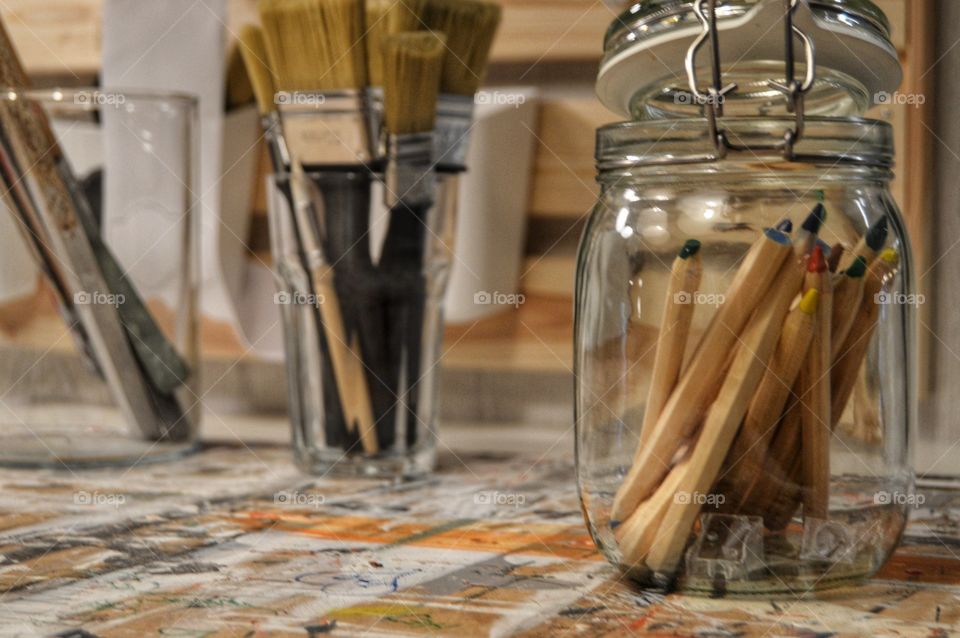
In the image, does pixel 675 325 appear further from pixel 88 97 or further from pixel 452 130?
pixel 88 97

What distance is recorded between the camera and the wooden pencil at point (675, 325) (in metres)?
0.45

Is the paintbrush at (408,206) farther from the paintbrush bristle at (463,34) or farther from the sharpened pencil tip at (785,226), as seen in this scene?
the sharpened pencil tip at (785,226)

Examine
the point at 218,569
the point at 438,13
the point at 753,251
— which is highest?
the point at 438,13

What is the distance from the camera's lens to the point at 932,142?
747mm

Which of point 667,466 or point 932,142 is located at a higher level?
point 932,142

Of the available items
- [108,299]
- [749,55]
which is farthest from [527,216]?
[749,55]

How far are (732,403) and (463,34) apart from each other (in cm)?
35

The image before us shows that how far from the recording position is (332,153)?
0.69m

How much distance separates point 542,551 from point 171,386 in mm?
348

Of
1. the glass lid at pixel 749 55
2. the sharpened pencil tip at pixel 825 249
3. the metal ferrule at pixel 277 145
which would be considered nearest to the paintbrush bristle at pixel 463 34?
the metal ferrule at pixel 277 145

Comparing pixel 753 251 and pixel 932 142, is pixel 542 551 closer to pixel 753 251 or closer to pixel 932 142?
pixel 753 251

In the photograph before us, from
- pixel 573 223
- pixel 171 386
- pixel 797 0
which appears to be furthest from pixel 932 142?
pixel 171 386

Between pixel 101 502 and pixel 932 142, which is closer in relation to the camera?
pixel 101 502

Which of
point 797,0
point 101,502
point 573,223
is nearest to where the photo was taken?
point 797,0
